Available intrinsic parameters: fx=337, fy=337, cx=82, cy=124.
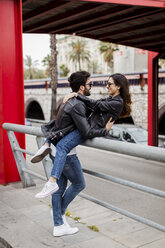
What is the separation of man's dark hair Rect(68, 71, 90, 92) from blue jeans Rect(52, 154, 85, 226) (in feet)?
2.24

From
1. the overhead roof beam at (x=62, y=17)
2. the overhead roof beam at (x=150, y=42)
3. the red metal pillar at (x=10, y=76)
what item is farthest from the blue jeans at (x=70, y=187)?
the overhead roof beam at (x=150, y=42)

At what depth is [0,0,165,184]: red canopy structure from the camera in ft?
18.3

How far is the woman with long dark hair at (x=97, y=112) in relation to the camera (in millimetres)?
3090

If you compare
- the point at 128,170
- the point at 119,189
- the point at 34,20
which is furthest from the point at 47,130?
the point at 34,20

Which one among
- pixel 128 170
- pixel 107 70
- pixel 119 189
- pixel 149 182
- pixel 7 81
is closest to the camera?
pixel 7 81

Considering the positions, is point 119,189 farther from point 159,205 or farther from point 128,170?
point 128,170

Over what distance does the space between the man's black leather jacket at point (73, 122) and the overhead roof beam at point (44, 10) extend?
4.64 m

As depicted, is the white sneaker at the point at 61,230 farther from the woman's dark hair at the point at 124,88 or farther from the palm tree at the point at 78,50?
the palm tree at the point at 78,50

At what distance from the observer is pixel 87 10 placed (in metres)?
7.70

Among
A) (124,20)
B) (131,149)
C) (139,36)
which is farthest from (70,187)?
(139,36)

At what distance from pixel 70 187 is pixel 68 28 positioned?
7.18 metres

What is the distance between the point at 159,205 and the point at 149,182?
1.96 meters

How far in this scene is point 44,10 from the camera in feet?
25.7

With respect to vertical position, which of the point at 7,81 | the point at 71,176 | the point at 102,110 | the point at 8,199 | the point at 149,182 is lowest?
the point at 149,182
